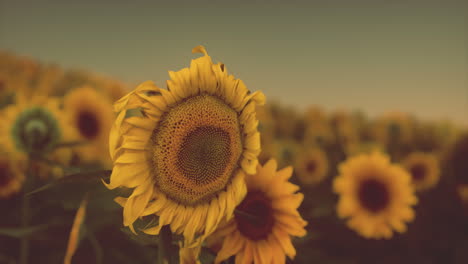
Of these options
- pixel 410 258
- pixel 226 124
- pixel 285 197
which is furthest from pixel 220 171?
pixel 410 258

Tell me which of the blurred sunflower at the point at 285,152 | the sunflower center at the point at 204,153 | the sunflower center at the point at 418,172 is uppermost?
the sunflower center at the point at 204,153

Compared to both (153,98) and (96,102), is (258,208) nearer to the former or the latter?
(153,98)

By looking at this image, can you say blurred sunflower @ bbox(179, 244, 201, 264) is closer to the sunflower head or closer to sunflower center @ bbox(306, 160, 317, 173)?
the sunflower head

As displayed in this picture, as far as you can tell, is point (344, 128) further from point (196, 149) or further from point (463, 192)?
point (196, 149)

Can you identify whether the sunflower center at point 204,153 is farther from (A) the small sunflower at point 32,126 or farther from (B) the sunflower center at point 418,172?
(B) the sunflower center at point 418,172

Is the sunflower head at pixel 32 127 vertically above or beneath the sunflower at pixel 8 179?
above

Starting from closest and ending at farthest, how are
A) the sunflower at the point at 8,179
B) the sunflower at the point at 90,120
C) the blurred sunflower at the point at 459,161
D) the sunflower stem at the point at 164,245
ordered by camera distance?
1. the sunflower stem at the point at 164,245
2. the sunflower at the point at 8,179
3. the sunflower at the point at 90,120
4. the blurred sunflower at the point at 459,161

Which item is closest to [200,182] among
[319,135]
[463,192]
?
[319,135]

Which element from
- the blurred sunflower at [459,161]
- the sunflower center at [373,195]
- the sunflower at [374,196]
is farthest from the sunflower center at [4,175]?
the blurred sunflower at [459,161]

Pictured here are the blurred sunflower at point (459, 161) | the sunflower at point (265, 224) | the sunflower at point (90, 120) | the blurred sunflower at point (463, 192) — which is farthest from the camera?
the blurred sunflower at point (459, 161)
